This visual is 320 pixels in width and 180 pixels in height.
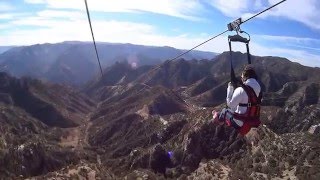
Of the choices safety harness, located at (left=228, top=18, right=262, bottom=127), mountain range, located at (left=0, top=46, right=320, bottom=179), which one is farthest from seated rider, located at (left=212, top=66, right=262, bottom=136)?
mountain range, located at (left=0, top=46, right=320, bottom=179)

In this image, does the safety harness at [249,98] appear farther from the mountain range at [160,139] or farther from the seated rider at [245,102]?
the mountain range at [160,139]

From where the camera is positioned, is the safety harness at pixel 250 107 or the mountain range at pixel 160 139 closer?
the safety harness at pixel 250 107

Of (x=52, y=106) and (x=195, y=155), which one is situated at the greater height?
(x=52, y=106)

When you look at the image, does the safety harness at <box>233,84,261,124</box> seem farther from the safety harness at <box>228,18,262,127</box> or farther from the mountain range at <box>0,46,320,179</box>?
the mountain range at <box>0,46,320,179</box>

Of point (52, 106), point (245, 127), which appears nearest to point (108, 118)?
point (52, 106)

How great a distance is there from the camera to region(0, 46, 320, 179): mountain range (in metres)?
72.4

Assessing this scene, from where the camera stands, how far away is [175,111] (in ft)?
495

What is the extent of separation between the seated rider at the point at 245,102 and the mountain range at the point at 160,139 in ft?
40.5

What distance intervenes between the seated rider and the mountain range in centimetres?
1234

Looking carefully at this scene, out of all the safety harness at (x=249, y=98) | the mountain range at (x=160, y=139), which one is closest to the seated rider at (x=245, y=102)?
the safety harness at (x=249, y=98)

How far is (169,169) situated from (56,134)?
62359mm

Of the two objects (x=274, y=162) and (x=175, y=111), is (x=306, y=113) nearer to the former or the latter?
(x=274, y=162)

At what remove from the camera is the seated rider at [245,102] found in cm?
1509

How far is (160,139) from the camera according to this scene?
107 m
